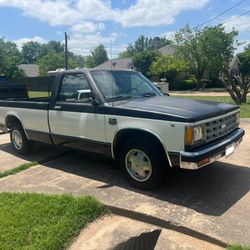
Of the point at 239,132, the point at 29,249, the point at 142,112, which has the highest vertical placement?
the point at 142,112

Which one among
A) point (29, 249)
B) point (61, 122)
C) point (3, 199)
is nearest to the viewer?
point (29, 249)

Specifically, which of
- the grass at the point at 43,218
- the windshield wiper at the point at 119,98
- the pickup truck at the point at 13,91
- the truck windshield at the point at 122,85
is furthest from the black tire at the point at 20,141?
the windshield wiper at the point at 119,98

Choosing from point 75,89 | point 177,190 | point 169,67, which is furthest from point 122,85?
point 169,67

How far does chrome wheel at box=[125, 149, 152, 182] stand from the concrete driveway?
8.7 inches

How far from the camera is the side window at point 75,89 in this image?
18.2ft

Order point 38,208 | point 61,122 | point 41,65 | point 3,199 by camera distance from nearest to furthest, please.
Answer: point 38,208 < point 3,199 < point 61,122 < point 41,65

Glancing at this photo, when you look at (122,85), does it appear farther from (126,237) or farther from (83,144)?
(126,237)

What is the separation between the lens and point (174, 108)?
464 cm

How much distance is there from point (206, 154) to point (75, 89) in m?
2.59

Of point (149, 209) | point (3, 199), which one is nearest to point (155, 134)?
point (149, 209)

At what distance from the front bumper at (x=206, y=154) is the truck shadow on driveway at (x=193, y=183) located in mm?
534

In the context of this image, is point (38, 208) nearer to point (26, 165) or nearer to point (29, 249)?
point (29, 249)

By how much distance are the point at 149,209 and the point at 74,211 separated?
0.95m

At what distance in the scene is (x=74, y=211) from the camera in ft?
14.0
